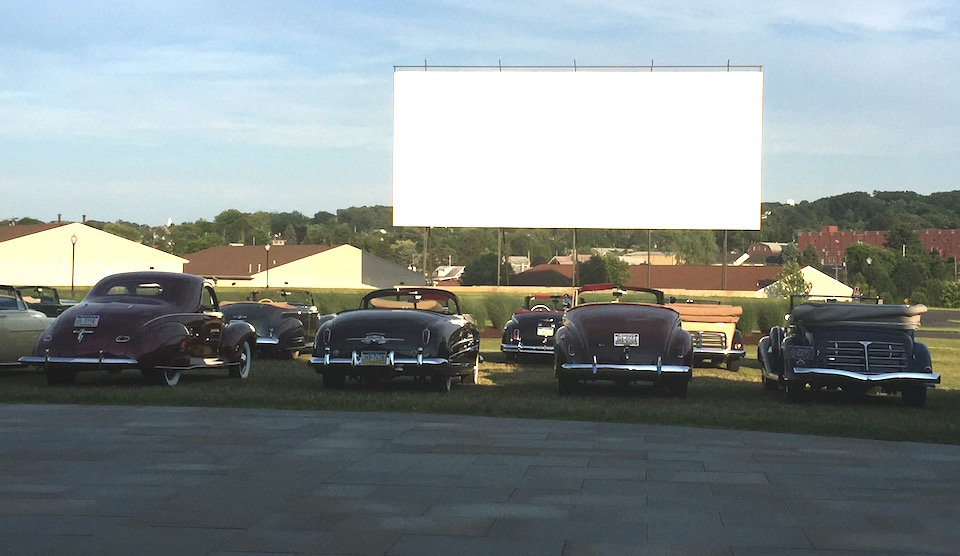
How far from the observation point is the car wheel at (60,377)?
1381 centimetres

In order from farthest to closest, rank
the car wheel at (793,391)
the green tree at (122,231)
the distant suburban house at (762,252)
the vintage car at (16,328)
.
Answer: the distant suburban house at (762,252)
the green tree at (122,231)
the vintage car at (16,328)
the car wheel at (793,391)

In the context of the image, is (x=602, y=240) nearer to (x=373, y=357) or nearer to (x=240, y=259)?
(x=240, y=259)

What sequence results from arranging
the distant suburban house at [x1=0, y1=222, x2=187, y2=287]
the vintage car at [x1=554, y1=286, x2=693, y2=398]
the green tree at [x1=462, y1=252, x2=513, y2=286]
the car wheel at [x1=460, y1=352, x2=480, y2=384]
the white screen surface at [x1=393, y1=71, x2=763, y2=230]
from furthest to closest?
1. the distant suburban house at [x1=0, y1=222, x2=187, y2=287]
2. the green tree at [x1=462, y1=252, x2=513, y2=286]
3. the white screen surface at [x1=393, y1=71, x2=763, y2=230]
4. the car wheel at [x1=460, y1=352, x2=480, y2=384]
5. the vintage car at [x1=554, y1=286, x2=693, y2=398]

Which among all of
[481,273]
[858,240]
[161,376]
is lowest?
[481,273]

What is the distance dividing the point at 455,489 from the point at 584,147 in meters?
41.8

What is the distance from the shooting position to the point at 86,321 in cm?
1337

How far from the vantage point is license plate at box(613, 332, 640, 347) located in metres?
13.2

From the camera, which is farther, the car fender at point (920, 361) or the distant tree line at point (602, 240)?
the distant tree line at point (602, 240)

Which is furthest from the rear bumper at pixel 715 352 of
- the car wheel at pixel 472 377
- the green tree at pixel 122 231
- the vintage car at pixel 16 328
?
the green tree at pixel 122 231

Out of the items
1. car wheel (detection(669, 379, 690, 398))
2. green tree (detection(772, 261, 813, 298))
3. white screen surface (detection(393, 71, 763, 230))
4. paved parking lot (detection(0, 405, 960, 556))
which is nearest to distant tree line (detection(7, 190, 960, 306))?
green tree (detection(772, 261, 813, 298))

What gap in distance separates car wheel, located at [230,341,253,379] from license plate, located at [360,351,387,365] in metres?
3.02

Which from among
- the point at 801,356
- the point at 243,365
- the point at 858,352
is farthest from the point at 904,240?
the point at 243,365

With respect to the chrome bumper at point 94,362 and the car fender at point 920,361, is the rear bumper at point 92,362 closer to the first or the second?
the chrome bumper at point 94,362

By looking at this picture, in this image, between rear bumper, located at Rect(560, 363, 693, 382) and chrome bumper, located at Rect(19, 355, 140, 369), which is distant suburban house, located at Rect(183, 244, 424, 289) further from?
rear bumper, located at Rect(560, 363, 693, 382)
